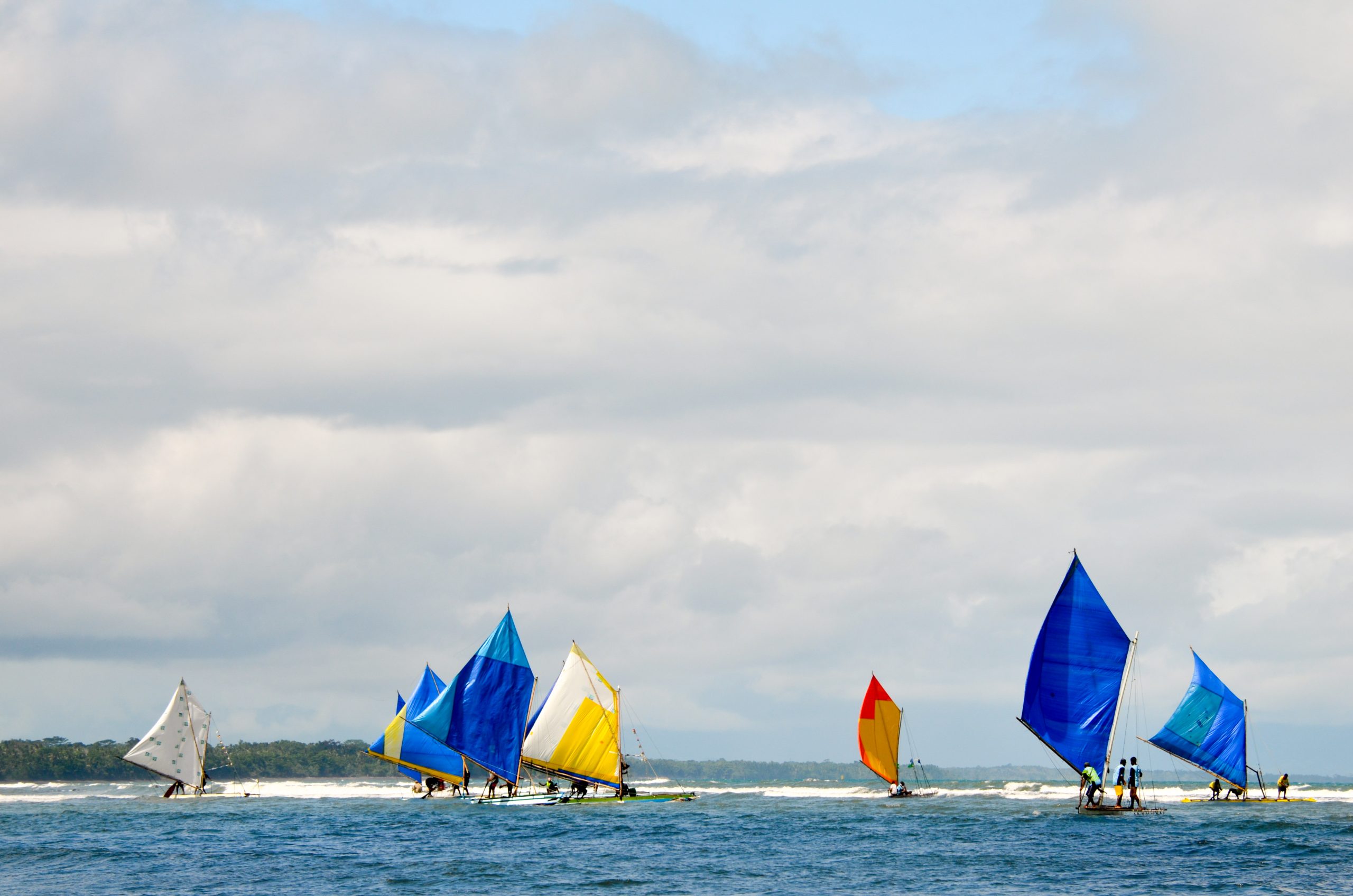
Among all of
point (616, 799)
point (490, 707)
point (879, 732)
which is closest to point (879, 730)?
point (879, 732)

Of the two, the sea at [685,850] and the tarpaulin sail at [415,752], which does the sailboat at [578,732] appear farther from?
the tarpaulin sail at [415,752]

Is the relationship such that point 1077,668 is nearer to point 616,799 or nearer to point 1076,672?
point 1076,672

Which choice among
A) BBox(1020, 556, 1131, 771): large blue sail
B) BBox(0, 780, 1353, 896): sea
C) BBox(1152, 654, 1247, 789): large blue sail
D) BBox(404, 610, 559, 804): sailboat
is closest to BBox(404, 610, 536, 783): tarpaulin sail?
BBox(404, 610, 559, 804): sailboat

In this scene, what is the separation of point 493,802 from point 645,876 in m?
44.2

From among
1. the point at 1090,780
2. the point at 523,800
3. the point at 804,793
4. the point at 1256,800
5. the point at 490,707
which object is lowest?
the point at 523,800

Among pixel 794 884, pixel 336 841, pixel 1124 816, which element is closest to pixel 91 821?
pixel 336 841

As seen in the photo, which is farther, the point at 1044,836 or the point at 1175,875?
the point at 1044,836

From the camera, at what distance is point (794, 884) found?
4728 centimetres

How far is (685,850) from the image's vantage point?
59938 millimetres

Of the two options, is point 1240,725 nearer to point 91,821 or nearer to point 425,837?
point 425,837

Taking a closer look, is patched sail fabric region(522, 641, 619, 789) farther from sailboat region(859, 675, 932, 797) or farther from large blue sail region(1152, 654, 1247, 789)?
large blue sail region(1152, 654, 1247, 789)

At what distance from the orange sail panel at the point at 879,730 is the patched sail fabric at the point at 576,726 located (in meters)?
21.1

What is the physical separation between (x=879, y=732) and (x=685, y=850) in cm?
4308

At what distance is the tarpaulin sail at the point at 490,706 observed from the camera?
8388 centimetres
